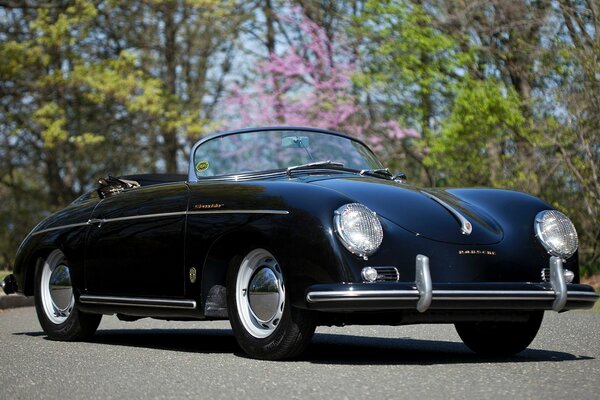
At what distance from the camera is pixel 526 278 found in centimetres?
631

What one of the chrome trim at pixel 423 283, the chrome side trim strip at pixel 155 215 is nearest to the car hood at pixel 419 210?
the chrome trim at pixel 423 283

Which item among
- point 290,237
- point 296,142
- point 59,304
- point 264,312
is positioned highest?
point 296,142

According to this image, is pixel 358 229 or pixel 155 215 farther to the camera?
pixel 155 215

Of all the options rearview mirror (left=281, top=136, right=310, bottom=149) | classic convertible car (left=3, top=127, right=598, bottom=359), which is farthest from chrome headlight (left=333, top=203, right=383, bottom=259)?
rearview mirror (left=281, top=136, right=310, bottom=149)

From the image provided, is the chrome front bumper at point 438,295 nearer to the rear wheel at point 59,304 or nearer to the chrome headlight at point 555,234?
the chrome headlight at point 555,234

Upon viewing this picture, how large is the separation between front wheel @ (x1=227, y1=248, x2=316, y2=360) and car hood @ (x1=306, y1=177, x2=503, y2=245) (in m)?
0.60

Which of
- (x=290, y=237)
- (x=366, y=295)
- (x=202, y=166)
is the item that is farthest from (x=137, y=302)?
(x=366, y=295)

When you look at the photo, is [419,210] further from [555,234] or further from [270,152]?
[270,152]

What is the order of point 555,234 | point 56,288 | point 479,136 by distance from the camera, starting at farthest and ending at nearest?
point 479,136 < point 56,288 < point 555,234

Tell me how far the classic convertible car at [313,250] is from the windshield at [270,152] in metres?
0.01

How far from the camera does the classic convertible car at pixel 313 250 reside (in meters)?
5.93

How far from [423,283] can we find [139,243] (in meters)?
2.29

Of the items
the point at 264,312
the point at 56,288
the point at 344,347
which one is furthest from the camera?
the point at 56,288

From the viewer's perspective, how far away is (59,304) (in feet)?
27.3
